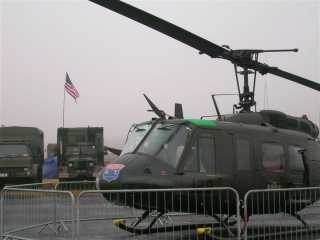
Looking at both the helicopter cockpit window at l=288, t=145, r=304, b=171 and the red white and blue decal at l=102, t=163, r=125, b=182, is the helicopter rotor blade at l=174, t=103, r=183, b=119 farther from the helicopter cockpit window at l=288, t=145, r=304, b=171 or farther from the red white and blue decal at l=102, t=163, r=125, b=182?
the helicopter cockpit window at l=288, t=145, r=304, b=171

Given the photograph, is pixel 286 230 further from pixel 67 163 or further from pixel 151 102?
pixel 67 163

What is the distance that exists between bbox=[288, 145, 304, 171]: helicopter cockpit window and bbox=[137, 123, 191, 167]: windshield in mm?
2764

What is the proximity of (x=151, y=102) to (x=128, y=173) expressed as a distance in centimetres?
182

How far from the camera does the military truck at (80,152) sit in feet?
87.5

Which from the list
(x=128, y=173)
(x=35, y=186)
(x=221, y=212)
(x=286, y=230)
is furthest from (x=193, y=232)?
(x=35, y=186)

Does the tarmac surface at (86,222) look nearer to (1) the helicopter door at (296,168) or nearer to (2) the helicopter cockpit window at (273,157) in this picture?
(1) the helicopter door at (296,168)

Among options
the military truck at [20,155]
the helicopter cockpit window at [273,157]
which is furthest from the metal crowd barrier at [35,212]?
the military truck at [20,155]

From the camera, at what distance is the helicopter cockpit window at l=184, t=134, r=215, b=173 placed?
9367 millimetres

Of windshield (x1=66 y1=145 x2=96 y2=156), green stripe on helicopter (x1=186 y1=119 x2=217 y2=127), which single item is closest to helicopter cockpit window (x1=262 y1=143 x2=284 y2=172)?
green stripe on helicopter (x1=186 y1=119 x2=217 y2=127)

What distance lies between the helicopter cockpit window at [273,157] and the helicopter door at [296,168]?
29 centimetres

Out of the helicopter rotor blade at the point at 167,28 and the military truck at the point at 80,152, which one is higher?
the helicopter rotor blade at the point at 167,28

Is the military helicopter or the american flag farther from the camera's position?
the american flag

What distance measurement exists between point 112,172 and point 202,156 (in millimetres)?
1642

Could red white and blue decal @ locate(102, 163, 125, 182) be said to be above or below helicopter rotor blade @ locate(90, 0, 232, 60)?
below
